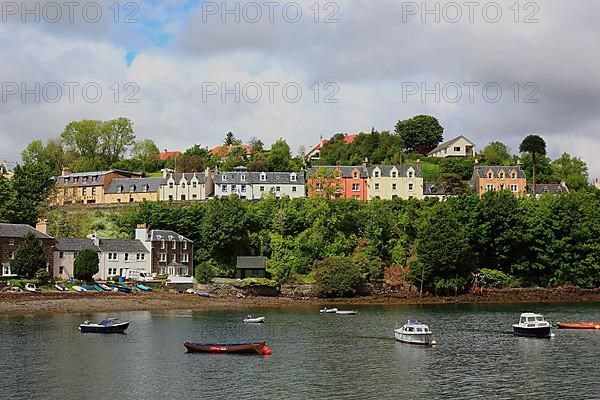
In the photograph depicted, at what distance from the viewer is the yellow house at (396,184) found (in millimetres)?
131750

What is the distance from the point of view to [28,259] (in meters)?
91.4

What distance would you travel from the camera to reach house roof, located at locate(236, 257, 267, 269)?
4225 inches

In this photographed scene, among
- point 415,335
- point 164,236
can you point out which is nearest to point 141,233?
point 164,236

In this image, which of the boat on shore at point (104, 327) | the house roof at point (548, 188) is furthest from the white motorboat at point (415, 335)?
the house roof at point (548, 188)

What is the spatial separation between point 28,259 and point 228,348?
4467cm

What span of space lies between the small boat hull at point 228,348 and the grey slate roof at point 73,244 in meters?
48.0

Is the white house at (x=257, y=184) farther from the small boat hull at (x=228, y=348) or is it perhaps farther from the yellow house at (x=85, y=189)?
the small boat hull at (x=228, y=348)

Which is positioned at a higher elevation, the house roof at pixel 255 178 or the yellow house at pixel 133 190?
the house roof at pixel 255 178

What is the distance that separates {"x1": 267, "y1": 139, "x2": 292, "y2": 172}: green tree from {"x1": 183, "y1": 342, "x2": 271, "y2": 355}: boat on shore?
9247 cm

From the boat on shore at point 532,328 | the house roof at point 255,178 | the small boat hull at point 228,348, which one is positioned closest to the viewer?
the small boat hull at point 228,348

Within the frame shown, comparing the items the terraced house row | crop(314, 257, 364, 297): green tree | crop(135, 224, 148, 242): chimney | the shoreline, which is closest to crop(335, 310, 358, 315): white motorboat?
the shoreline

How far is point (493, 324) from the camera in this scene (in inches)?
2972

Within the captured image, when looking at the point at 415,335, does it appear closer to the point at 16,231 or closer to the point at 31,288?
the point at 31,288

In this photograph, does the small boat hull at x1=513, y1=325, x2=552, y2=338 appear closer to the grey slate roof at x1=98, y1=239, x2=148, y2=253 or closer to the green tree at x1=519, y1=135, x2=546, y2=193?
the grey slate roof at x1=98, y1=239, x2=148, y2=253
